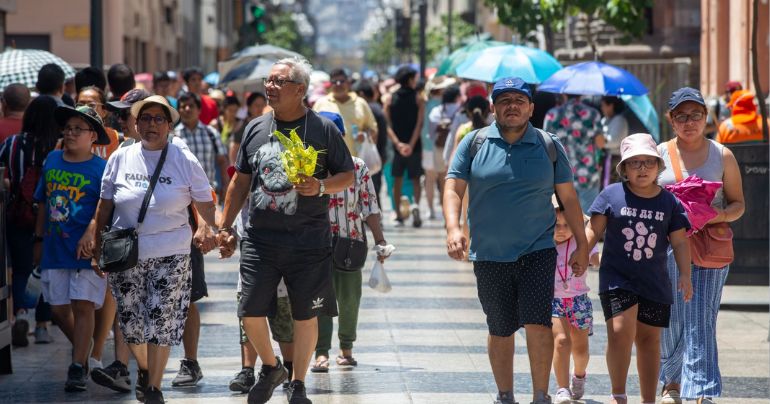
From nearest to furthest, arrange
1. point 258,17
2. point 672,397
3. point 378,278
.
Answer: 1. point 672,397
2. point 378,278
3. point 258,17

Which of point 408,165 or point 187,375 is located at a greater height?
point 408,165

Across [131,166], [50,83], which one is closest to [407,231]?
[50,83]

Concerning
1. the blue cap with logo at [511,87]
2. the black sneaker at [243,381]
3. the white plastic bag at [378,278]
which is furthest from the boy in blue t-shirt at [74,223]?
the blue cap with logo at [511,87]

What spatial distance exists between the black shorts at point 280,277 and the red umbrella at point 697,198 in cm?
187

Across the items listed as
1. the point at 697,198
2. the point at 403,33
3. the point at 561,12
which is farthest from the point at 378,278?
the point at 403,33

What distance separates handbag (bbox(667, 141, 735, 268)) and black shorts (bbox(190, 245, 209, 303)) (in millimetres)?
2798

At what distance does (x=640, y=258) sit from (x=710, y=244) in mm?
601

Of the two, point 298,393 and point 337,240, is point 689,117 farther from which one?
point 298,393

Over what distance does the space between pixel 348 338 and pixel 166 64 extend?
40477mm

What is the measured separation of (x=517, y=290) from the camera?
7.62 m

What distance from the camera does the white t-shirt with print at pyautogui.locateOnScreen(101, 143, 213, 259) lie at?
26.2 feet

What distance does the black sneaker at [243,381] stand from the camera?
8750mm

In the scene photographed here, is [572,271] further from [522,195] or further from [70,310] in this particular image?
[70,310]

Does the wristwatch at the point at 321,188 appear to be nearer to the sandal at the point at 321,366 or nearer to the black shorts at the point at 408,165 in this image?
the sandal at the point at 321,366
